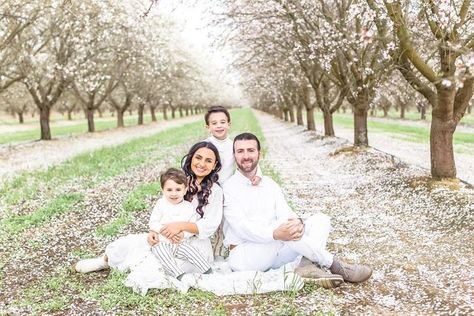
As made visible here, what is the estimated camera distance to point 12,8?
26.2 meters

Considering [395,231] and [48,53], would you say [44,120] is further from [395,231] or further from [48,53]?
[395,231]

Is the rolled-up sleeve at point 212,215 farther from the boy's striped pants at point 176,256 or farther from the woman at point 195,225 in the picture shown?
the boy's striped pants at point 176,256

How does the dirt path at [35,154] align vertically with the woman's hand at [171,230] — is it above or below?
below

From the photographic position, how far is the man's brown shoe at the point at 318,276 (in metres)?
7.49

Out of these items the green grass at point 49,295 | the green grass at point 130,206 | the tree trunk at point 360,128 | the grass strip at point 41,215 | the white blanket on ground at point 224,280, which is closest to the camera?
the green grass at point 49,295

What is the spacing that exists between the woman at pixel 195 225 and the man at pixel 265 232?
0.27 meters

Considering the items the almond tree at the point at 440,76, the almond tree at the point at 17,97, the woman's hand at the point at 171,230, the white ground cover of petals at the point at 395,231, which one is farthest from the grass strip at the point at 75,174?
the almond tree at the point at 17,97

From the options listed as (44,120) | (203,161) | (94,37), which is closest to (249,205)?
(203,161)

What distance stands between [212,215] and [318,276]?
75.4 inches

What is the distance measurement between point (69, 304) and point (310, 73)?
2955 centimetres

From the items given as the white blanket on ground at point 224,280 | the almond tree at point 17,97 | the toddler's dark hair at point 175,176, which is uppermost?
the almond tree at point 17,97

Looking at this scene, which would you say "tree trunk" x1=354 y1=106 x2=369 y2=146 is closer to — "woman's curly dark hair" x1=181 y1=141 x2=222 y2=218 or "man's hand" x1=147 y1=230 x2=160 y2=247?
"woman's curly dark hair" x1=181 y1=141 x2=222 y2=218

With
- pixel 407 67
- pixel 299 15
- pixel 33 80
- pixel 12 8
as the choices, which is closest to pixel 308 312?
pixel 407 67

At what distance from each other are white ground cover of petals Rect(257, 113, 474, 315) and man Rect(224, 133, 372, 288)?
17.7 inches
